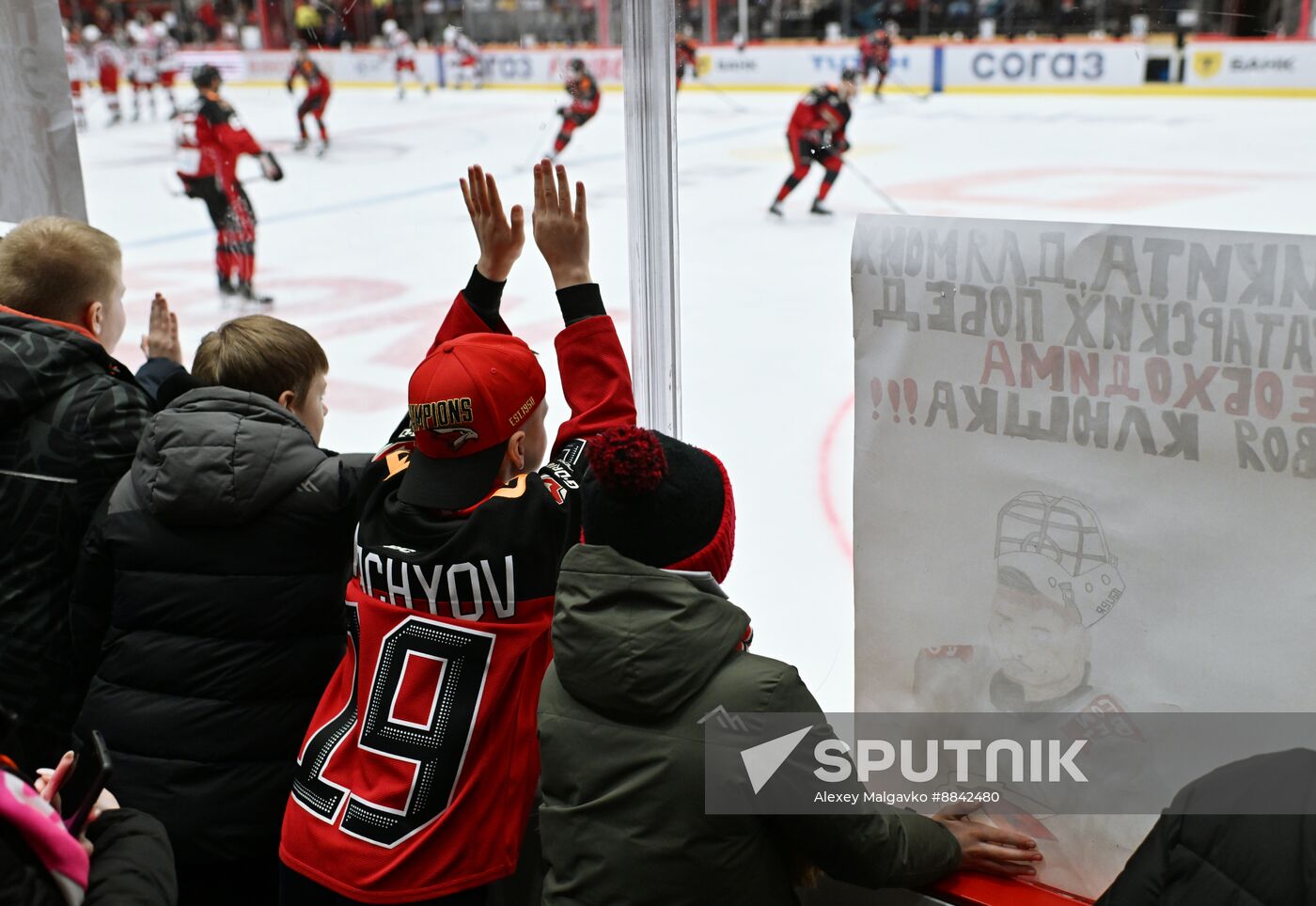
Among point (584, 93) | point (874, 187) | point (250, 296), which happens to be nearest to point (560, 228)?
point (584, 93)

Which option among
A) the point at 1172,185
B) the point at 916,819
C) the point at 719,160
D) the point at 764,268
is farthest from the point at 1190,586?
the point at 719,160

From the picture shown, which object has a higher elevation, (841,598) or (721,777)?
(721,777)

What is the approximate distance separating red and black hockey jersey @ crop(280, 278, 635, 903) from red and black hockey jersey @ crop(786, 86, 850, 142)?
5.65m

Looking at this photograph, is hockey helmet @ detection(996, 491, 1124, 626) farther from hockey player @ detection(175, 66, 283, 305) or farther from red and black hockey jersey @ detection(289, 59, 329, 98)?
red and black hockey jersey @ detection(289, 59, 329, 98)

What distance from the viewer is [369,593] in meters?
1.21

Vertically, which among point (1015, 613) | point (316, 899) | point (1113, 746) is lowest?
point (316, 899)

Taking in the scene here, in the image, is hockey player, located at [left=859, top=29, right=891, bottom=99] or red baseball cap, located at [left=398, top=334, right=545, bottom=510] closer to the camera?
red baseball cap, located at [left=398, top=334, right=545, bottom=510]

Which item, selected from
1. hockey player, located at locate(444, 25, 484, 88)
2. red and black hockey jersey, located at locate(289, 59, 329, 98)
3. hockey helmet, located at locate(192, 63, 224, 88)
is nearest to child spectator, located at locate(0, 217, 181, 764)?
hockey player, located at locate(444, 25, 484, 88)

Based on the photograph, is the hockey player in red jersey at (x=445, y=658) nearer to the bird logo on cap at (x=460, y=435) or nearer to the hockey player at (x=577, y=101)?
the bird logo on cap at (x=460, y=435)

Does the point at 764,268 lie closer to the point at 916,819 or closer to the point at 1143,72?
the point at 1143,72

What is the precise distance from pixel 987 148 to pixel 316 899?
874 centimetres

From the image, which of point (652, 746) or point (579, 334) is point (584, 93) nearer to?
Result: point (579, 334)

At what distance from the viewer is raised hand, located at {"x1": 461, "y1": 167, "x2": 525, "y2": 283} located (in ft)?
5.13

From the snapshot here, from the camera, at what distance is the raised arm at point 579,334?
4.48 ft
